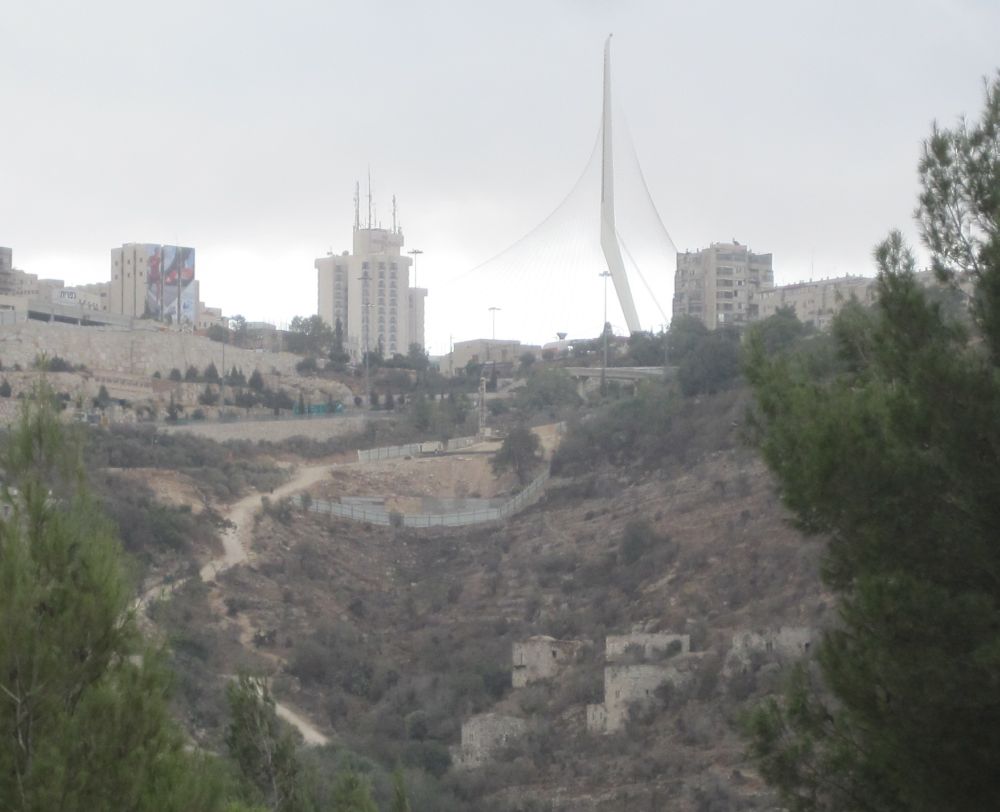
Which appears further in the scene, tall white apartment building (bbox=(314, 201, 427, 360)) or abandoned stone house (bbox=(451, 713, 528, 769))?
tall white apartment building (bbox=(314, 201, 427, 360))

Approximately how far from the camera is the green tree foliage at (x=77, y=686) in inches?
212

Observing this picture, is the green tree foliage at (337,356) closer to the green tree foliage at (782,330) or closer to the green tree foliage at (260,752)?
the green tree foliage at (782,330)

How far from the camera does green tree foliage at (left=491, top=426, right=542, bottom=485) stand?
1465 inches

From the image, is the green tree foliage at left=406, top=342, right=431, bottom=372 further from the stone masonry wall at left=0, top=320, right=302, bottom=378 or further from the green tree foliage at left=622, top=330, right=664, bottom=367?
the green tree foliage at left=622, top=330, right=664, bottom=367

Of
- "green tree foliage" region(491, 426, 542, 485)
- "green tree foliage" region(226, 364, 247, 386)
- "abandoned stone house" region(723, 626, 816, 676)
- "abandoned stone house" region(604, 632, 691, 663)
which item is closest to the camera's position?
"abandoned stone house" region(723, 626, 816, 676)

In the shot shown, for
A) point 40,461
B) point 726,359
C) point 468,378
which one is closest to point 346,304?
point 468,378

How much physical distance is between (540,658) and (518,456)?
42.8ft

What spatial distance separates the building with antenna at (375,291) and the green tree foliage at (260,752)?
7107 cm

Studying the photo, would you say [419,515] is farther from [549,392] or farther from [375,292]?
[375,292]

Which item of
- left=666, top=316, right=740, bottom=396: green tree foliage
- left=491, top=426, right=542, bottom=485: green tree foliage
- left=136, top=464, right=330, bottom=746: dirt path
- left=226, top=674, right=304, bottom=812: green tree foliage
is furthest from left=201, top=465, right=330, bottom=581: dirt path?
left=226, top=674, right=304, bottom=812: green tree foliage

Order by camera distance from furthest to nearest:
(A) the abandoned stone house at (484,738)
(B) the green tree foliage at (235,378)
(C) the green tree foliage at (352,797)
Answer: (B) the green tree foliage at (235,378) → (A) the abandoned stone house at (484,738) → (C) the green tree foliage at (352,797)

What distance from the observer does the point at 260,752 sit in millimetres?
10930

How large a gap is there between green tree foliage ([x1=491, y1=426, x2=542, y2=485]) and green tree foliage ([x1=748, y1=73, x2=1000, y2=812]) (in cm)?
3002

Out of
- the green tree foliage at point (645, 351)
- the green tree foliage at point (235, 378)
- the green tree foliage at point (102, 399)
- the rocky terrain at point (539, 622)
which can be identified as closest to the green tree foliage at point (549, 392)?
the green tree foliage at point (645, 351)
